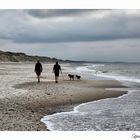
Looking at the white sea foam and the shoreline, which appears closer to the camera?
the white sea foam

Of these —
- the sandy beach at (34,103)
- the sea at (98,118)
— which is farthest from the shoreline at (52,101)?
the sea at (98,118)

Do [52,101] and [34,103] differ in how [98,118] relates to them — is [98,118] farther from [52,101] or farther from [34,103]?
[52,101]

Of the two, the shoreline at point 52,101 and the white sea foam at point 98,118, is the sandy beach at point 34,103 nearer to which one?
the shoreline at point 52,101

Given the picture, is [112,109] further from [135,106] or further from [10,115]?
[10,115]

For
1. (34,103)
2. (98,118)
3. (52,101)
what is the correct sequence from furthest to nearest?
1. (52,101)
2. (34,103)
3. (98,118)

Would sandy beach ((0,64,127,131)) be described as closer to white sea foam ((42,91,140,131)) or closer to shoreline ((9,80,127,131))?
shoreline ((9,80,127,131))

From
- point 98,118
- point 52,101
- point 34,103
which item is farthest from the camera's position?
point 52,101

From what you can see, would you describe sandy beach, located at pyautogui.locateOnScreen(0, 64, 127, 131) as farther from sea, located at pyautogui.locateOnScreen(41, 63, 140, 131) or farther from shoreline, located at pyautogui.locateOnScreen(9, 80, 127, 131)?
sea, located at pyautogui.locateOnScreen(41, 63, 140, 131)

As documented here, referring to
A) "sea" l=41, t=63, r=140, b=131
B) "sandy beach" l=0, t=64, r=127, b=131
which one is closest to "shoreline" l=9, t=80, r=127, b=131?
"sandy beach" l=0, t=64, r=127, b=131

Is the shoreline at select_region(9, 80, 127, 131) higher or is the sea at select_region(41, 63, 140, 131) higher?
the shoreline at select_region(9, 80, 127, 131)

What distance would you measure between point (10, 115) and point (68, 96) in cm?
507

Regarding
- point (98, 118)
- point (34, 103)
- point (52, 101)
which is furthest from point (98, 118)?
point (52, 101)
